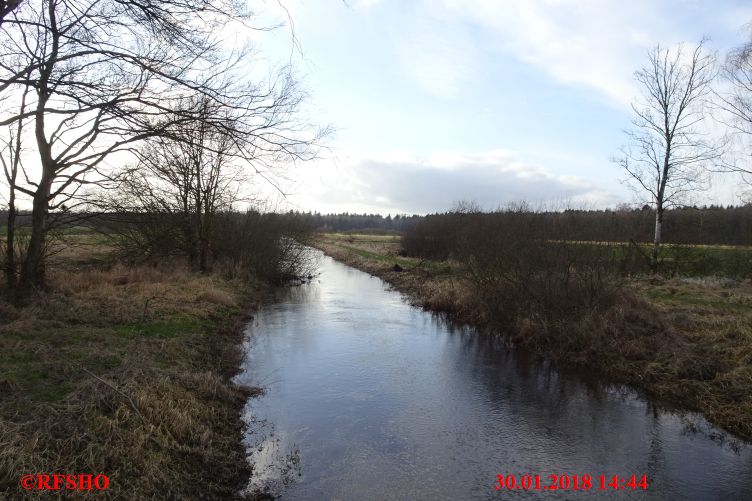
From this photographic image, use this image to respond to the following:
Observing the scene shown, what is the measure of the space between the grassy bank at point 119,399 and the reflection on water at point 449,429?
28.4 inches

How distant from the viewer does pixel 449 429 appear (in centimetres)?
791

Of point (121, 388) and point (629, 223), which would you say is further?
point (629, 223)

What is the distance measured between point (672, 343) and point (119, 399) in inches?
433

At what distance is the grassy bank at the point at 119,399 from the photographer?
4.82 meters

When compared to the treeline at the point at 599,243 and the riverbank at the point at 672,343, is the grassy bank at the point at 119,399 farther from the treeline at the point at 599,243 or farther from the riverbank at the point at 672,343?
the treeline at the point at 599,243

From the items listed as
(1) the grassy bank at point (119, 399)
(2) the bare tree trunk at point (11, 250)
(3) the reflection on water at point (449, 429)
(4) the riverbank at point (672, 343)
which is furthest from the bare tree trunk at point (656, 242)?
(2) the bare tree trunk at point (11, 250)

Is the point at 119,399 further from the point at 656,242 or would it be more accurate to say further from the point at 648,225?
the point at 648,225

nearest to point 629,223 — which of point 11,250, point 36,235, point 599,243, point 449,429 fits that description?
point 599,243

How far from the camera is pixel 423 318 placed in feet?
58.5

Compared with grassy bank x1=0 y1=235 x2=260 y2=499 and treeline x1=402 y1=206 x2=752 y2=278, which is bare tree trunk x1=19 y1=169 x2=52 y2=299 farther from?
treeline x1=402 y1=206 x2=752 y2=278

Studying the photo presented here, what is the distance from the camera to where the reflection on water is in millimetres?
6258

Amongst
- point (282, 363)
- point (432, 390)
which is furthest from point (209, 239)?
point (432, 390)

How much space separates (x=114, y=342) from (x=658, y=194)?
2400cm

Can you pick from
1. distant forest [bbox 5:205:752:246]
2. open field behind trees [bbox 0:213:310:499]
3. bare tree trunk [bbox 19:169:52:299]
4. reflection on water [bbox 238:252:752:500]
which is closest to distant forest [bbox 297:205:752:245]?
distant forest [bbox 5:205:752:246]
